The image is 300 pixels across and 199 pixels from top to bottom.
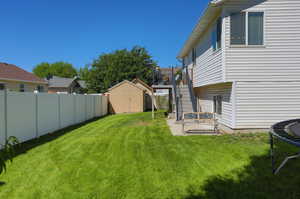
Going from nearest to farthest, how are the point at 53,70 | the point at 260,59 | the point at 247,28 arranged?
the point at 247,28 < the point at 260,59 < the point at 53,70

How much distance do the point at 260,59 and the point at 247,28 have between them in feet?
4.43

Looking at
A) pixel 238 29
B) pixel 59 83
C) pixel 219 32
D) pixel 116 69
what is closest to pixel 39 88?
pixel 59 83

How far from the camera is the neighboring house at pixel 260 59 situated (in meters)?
7.78

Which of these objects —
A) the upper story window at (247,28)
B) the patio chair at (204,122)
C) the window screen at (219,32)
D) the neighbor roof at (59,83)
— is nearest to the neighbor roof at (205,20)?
the window screen at (219,32)

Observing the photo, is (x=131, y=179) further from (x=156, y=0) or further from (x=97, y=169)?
(x=156, y=0)

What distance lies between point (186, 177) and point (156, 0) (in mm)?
14966

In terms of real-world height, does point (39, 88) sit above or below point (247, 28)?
below

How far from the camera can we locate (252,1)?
7.76 meters

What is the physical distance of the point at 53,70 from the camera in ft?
221

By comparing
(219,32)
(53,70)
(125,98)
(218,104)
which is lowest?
(218,104)

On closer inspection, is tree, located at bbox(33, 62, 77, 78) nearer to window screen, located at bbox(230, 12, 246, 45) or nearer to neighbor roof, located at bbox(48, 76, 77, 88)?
neighbor roof, located at bbox(48, 76, 77, 88)

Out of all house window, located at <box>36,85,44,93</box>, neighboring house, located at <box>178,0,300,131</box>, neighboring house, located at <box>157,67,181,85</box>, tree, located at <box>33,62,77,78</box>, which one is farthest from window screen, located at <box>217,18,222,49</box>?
tree, located at <box>33,62,77,78</box>

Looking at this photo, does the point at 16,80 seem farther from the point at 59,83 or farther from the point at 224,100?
the point at 224,100

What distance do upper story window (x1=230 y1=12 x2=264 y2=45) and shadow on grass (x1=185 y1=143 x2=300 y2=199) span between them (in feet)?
16.6
